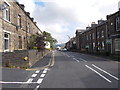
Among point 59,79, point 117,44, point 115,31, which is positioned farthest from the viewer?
point 115,31

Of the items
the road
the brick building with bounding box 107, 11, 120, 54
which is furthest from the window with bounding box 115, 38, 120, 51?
the road

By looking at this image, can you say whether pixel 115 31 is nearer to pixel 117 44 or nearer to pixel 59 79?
pixel 117 44

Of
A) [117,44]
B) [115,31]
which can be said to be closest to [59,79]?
[117,44]

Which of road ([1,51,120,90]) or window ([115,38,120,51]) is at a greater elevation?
window ([115,38,120,51])

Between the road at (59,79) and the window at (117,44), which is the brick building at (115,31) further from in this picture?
the road at (59,79)

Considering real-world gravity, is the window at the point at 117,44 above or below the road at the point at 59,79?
above

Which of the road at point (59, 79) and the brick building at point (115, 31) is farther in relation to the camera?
the brick building at point (115, 31)

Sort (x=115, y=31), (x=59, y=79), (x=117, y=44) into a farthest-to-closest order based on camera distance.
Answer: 1. (x=115, y=31)
2. (x=117, y=44)
3. (x=59, y=79)

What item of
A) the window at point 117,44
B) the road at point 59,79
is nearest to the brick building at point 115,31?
the window at point 117,44

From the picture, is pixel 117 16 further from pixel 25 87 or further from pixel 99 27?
pixel 25 87

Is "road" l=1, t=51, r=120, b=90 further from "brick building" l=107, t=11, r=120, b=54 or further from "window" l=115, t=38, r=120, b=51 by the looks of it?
"brick building" l=107, t=11, r=120, b=54

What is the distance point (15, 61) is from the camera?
1161cm

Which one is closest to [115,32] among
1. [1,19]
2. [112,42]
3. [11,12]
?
[112,42]

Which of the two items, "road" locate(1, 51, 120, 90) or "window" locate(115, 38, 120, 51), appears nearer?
"road" locate(1, 51, 120, 90)
